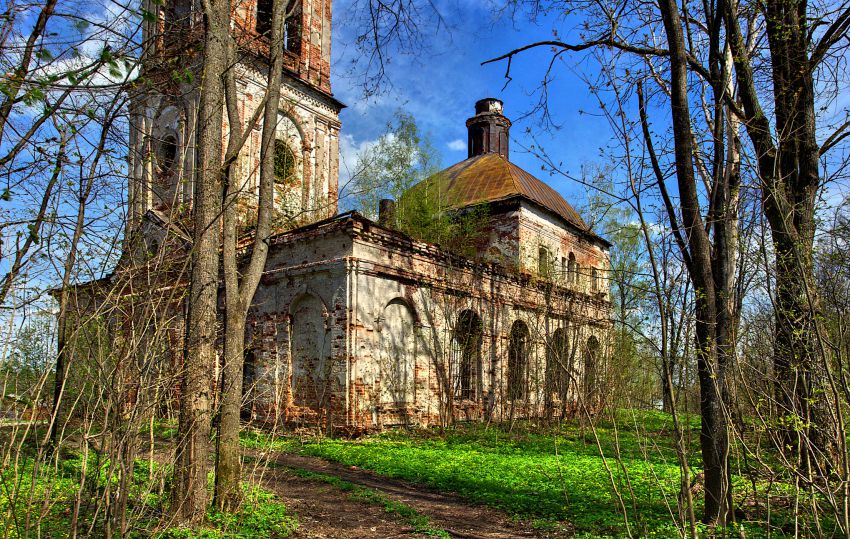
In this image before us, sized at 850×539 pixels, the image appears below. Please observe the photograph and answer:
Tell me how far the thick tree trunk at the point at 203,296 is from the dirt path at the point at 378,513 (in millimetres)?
894

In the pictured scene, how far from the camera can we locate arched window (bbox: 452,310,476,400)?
54.1 feet

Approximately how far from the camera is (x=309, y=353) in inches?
550

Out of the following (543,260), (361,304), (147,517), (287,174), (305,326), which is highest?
(287,174)

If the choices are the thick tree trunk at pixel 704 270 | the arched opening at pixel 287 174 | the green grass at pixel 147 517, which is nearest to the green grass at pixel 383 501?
the green grass at pixel 147 517

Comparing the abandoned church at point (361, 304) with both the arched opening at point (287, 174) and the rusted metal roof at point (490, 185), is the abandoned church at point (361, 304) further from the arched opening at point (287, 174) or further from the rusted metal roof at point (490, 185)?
the rusted metal roof at point (490, 185)

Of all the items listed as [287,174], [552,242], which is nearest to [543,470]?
[287,174]

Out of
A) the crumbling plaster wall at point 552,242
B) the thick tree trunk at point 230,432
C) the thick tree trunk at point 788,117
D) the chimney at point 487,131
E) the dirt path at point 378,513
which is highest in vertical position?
the chimney at point 487,131

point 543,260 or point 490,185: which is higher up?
point 490,185

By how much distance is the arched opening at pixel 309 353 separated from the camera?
1352 centimetres

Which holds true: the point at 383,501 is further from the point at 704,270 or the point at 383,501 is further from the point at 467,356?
the point at 467,356

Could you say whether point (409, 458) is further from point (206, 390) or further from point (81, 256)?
point (81, 256)

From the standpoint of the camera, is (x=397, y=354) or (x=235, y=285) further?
(x=397, y=354)

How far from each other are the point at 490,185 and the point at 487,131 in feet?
24.7

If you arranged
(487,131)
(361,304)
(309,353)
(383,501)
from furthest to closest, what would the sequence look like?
(487,131)
(309,353)
(361,304)
(383,501)
